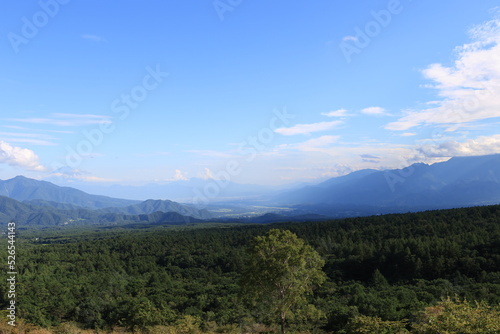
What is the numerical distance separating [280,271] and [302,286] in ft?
6.62

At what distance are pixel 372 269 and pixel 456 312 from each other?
61.0m

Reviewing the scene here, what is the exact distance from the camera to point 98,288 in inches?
2611

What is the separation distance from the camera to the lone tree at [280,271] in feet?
68.8

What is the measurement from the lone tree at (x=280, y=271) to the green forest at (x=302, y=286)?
112mm

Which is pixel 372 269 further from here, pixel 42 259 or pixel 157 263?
pixel 42 259

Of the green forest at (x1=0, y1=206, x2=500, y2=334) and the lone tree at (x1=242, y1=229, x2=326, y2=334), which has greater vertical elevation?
the lone tree at (x1=242, y1=229, x2=326, y2=334)

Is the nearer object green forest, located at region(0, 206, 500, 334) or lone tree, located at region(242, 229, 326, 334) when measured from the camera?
lone tree, located at region(242, 229, 326, 334)

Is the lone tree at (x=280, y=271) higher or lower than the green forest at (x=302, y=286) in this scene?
higher

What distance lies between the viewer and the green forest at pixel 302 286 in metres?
22.3

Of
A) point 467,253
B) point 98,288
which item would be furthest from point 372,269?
point 98,288

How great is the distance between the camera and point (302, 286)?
21250 mm

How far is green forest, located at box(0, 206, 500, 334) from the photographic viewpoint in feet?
73.1

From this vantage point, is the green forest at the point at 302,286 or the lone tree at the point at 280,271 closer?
the lone tree at the point at 280,271

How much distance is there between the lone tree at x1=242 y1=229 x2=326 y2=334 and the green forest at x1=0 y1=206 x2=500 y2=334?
112 millimetres
